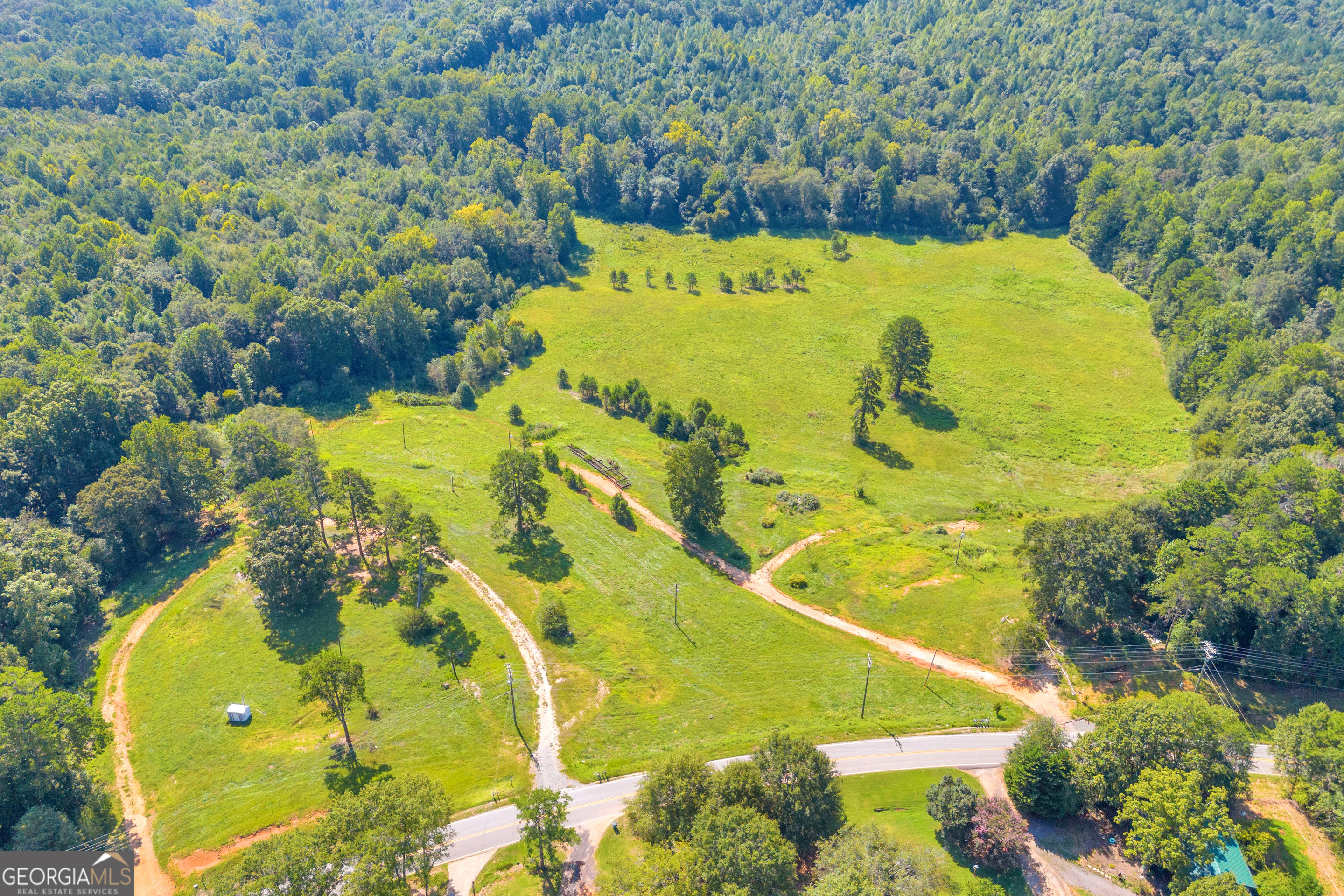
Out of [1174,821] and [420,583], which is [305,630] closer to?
[420,583]

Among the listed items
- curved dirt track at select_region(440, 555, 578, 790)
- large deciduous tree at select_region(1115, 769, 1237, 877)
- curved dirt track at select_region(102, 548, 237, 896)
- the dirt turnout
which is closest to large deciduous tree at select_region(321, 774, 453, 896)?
the dirt turnout

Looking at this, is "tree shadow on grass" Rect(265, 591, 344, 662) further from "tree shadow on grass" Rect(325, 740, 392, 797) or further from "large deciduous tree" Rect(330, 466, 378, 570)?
"tree shadow on grass" Rect(325, 740, 392, 797)

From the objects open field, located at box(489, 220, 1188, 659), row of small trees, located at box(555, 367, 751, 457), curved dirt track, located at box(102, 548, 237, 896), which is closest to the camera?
curved dirt track, located at box(102, 548, 237, 896)

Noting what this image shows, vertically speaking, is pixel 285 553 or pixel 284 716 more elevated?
pixel 285 553

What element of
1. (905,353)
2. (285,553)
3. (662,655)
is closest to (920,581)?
(662,655)

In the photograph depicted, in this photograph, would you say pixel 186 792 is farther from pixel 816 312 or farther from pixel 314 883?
pixel 816 312

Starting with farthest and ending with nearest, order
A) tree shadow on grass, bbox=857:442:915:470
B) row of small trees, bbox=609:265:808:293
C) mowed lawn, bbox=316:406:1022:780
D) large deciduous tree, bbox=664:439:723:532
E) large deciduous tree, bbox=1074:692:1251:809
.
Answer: row of small trees, bbox=609:265:808:293 → tree shadow on grass, bbox=857:442:915:470 → large deciduous tree, bbox=664:439:723:532 → mowed lawn, bbox=316:406:1022:780 → large deciduous tree, bbox=1074:692:1251:809

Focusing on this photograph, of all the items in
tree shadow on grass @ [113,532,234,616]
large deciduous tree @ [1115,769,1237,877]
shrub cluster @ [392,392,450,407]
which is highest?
large deciduous tree @ [1115,769,1237,877]
